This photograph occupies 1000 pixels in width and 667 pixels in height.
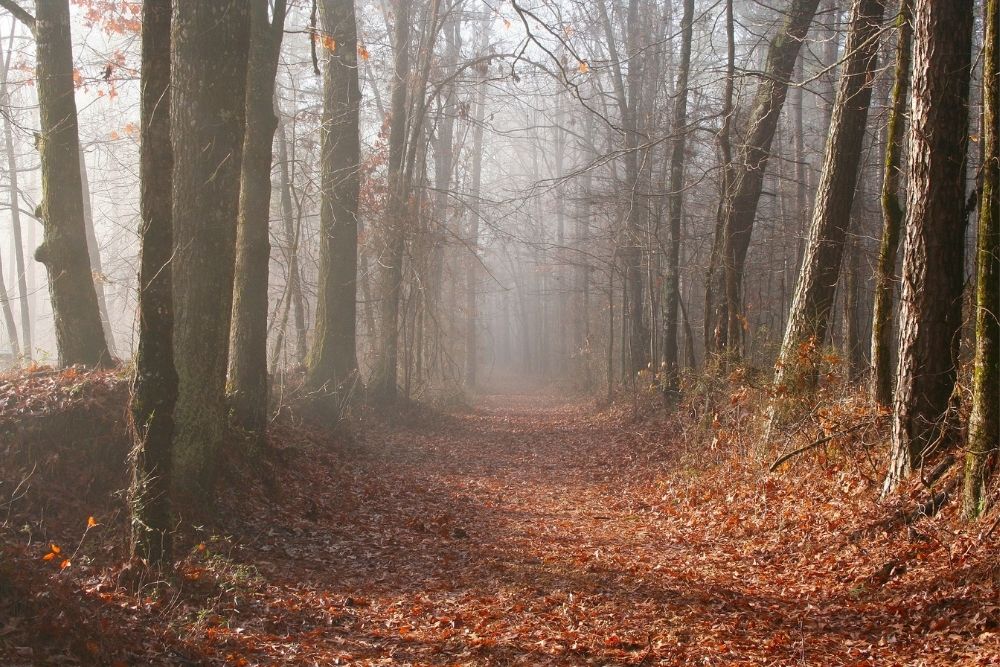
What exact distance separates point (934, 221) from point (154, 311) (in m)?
6.85

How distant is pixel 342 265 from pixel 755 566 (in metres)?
10.4

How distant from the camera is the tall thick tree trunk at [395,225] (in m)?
17.0

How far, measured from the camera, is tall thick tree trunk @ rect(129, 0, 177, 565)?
5570 millimetres

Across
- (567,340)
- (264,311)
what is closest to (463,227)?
(567,340)

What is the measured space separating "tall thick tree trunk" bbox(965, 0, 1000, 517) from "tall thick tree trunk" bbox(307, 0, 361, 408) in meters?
11.1

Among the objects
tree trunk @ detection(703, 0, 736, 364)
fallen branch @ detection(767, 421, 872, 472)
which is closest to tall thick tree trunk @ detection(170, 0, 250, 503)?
fallen branch @ detection(767, 421, 872, 472)

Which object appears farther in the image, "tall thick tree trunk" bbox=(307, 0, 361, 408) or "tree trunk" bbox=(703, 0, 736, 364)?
"tall thick tree trunk" bbox=(307, 0, 361, 408)

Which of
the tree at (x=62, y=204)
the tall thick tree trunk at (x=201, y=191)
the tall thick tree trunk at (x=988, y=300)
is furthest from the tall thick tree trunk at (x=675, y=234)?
the tree at (x=62, y=204)

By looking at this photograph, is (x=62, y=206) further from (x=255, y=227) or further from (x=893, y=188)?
(x=893, y=188)

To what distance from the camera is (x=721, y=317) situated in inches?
547

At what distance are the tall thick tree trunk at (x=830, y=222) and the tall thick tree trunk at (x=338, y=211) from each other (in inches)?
338

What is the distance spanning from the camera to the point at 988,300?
591cm

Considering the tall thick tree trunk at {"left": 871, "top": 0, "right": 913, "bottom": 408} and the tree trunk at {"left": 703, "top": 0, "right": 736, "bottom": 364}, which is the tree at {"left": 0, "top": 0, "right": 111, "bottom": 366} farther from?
the tree trunk at {"left": 703, "top": 0, "right": 736, "bottom": 364}

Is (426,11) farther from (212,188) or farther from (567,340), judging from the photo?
(567,340)
